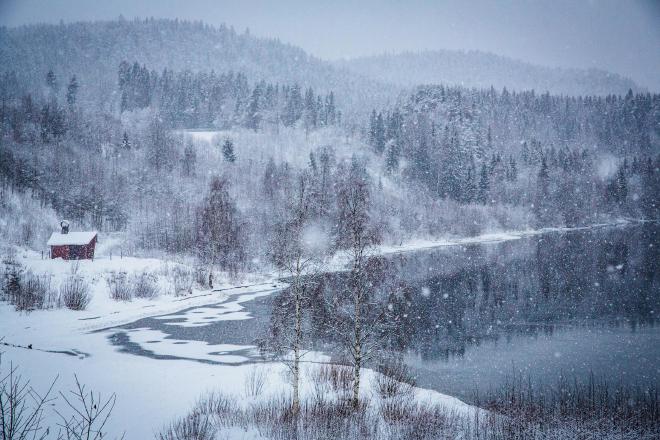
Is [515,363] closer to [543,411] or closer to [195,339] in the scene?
[543,411]

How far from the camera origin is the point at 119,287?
40469 millimetres

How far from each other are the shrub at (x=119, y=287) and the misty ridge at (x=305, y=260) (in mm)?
611

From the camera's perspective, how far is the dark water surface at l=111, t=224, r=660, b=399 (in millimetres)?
24062

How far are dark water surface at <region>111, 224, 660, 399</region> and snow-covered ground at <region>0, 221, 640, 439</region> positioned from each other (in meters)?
1.11

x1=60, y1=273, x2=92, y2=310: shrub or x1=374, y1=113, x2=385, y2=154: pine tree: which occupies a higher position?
x1=374, y1=113, x2=385, y2=154: pine tree

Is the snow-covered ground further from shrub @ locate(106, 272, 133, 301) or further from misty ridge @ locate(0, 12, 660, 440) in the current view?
shrub @ locate(106, 272, 133, 301)

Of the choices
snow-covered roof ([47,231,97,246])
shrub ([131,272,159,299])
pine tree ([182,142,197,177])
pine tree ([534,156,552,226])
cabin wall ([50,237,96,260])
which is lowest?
shrub ([131,272,159,299])

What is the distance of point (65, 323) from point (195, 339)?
10.7 m

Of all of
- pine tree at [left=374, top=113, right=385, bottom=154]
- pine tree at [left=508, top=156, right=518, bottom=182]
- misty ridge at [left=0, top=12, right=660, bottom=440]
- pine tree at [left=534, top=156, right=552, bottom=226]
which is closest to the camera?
misty ridge at [left=0, top=12, right=660, bottom=440]

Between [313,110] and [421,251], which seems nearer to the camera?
[421,251]

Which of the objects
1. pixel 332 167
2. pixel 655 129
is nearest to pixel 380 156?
pixel 332 167

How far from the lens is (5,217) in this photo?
56.9 metres

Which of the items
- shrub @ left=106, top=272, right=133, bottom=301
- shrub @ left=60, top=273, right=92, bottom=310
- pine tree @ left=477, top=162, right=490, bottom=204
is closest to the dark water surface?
shrub @ left=60, top=273, right=92, bottom=310

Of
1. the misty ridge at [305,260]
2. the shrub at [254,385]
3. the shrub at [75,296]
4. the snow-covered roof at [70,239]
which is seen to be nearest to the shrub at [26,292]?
the misty ridge at [305,260]
